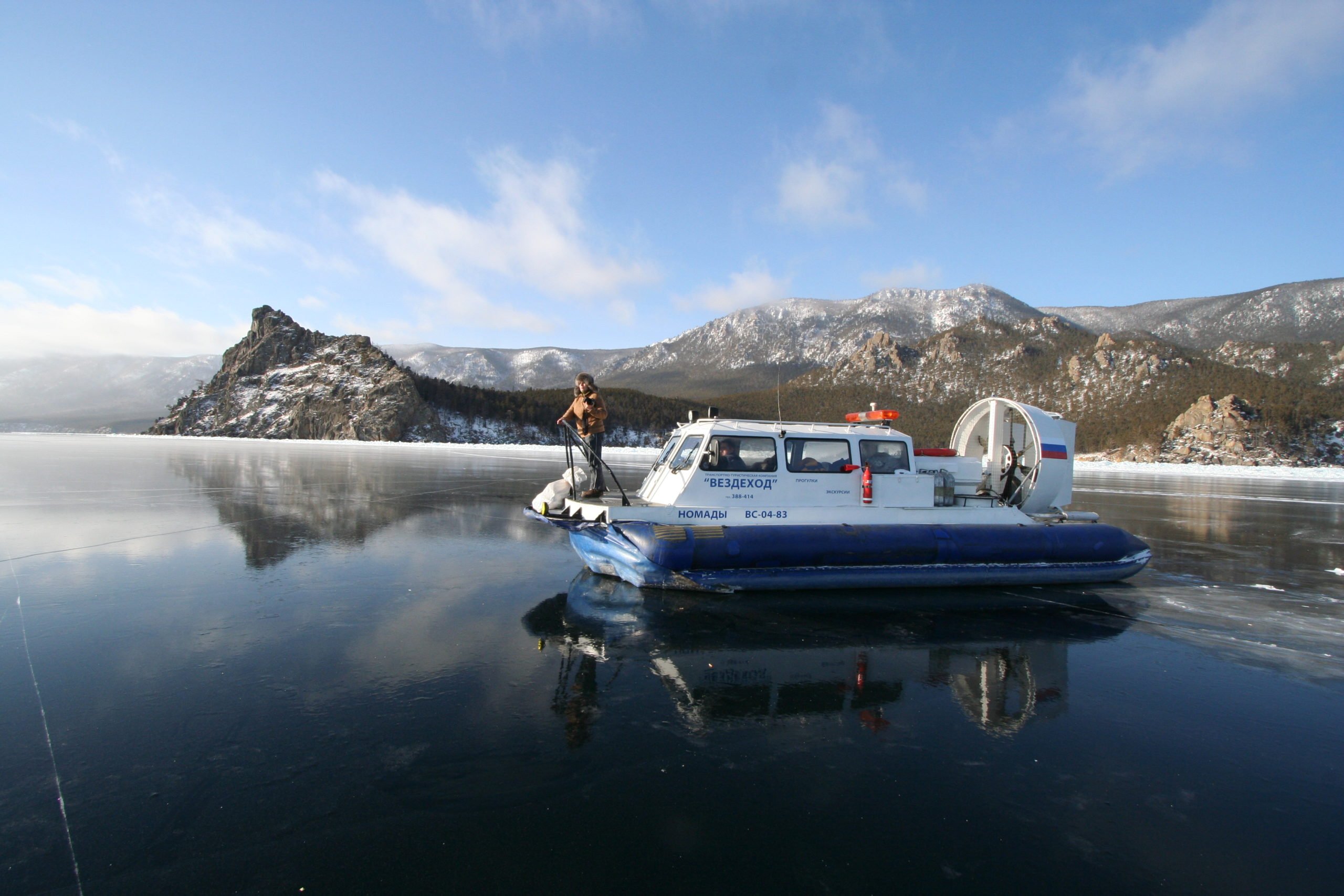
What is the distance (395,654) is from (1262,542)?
48.3 ft

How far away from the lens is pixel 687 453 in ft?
27.8

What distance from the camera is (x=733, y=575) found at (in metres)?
7.27

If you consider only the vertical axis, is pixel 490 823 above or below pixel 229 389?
below

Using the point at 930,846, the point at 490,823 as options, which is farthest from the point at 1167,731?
the point at 490,823

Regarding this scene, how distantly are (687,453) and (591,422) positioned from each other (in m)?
1.45

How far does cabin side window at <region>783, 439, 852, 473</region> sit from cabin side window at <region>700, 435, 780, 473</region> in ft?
0.74

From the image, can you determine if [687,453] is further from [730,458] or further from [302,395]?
[302,395]

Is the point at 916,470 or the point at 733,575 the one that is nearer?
the point at 733,575

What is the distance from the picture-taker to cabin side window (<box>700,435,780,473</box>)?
812 centimetres

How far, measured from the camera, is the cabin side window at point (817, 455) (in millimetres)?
8344

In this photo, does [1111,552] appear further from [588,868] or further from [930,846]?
[588,868]

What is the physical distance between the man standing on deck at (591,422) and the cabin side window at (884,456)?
356cm

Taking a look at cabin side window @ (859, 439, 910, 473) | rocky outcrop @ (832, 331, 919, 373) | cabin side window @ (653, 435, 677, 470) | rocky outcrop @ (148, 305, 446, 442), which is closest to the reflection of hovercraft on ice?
cabin side window @ (859, 439, 910, 473)

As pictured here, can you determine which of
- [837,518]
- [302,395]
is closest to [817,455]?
[837,518]
